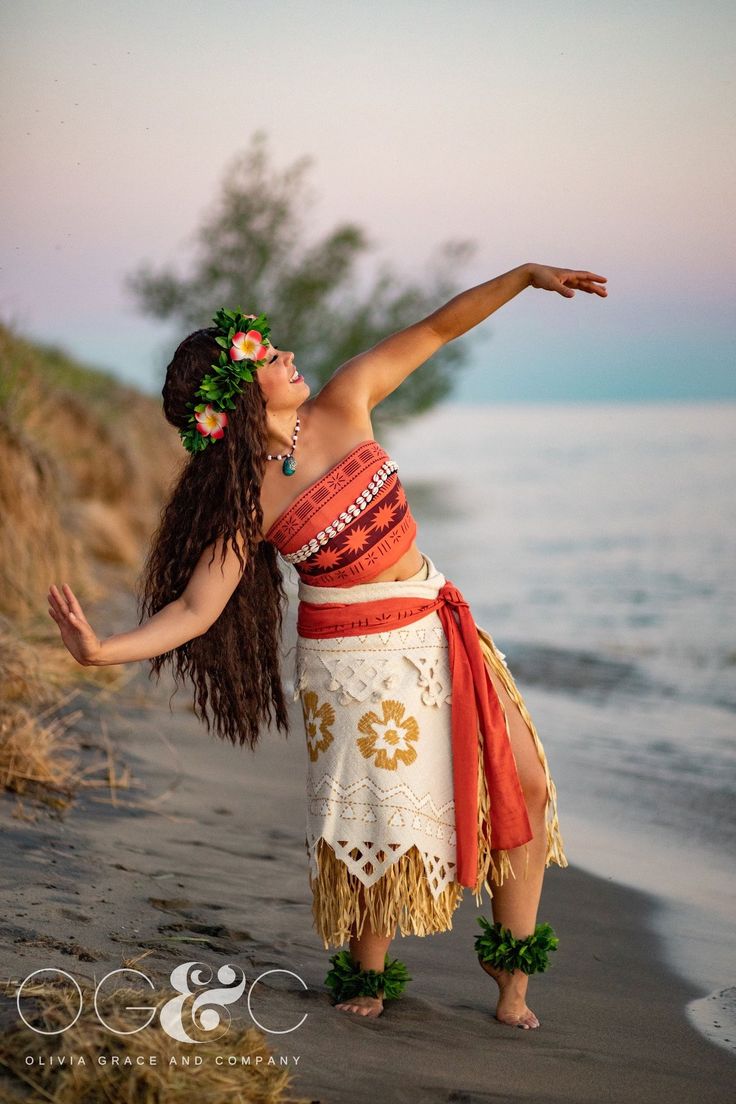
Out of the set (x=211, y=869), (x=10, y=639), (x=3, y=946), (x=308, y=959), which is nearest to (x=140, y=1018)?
(x=3, y=946)

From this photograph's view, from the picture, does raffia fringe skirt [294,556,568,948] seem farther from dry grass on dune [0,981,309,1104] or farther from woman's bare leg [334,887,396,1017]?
dry grass on dune [0,981,309,1104]

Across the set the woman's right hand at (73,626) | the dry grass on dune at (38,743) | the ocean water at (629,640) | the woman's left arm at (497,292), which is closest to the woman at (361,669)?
the woman's right hand at (73,626)

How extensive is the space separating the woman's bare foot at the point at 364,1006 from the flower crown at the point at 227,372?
1.44 metres

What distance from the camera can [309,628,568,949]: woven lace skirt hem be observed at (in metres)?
3.01

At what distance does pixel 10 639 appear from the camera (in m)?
5.25

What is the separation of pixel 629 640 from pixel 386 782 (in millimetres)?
7773

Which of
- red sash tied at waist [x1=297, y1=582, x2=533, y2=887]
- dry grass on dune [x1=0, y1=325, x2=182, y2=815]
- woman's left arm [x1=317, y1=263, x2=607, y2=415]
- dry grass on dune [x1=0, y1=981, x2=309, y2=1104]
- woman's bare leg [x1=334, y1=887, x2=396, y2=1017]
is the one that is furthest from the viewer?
dry grass on dune [x1=0, y1=325, x2=182, y2=815]

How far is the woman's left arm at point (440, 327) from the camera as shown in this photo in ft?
10.6

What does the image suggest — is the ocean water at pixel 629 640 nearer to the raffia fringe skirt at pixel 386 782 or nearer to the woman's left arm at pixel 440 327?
→ the raffia fringe skirt at pixel 386 782

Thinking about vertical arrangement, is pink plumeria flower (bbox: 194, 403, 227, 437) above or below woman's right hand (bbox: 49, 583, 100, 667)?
above

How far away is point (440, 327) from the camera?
329cm

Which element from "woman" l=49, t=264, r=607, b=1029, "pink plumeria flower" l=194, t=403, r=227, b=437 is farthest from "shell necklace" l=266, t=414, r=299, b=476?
"pink plumeria flower" l=194, t=403, r=227, b=437

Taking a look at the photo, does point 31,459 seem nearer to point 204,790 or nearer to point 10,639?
point 10,639

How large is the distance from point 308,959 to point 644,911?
1358 millimetres
